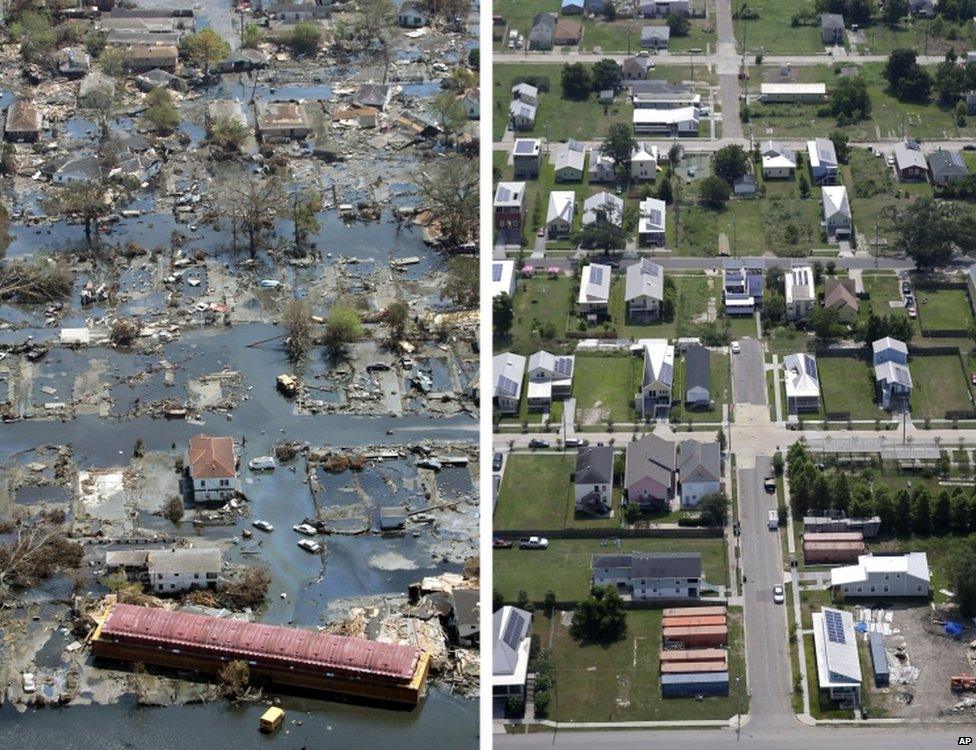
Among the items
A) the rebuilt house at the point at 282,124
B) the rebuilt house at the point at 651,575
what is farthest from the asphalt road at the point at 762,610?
the rebuilt house at the point at 282,124

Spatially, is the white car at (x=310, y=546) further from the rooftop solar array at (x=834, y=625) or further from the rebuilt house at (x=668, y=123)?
the rebuilt house at (x=668, y=123)

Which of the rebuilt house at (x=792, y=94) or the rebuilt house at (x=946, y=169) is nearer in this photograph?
the rebuilt house at (x=946, y=169)

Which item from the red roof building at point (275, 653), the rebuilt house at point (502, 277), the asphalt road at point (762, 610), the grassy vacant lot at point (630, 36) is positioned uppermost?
the grassy vacant lot at point (630, 36)

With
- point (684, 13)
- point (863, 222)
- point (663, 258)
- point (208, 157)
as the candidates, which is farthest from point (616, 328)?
point (684, 13)

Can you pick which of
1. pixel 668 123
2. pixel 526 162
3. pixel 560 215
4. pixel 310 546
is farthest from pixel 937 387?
pixel 310 546

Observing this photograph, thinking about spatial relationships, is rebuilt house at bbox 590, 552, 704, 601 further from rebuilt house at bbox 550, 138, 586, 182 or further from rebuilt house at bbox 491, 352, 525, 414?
rebuilt house at bbox 550, 138, 586, 182

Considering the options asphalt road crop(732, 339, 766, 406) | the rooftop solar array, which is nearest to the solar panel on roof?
the rooftop solar array

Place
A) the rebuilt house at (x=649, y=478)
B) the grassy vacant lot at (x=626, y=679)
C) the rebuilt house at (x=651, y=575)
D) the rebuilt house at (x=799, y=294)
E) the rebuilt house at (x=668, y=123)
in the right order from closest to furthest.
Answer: the grassy vacant lot at (x=626, y=679)
the rebuilt house at (x=651, y=575)
the rebuilt house at (x=649, y=478)
the rebuilt house at (x=799, y=294)
the rebuilt house at (x=668, y=123)

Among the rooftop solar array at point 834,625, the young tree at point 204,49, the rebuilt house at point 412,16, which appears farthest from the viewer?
the rebuilt house at point 412,16
